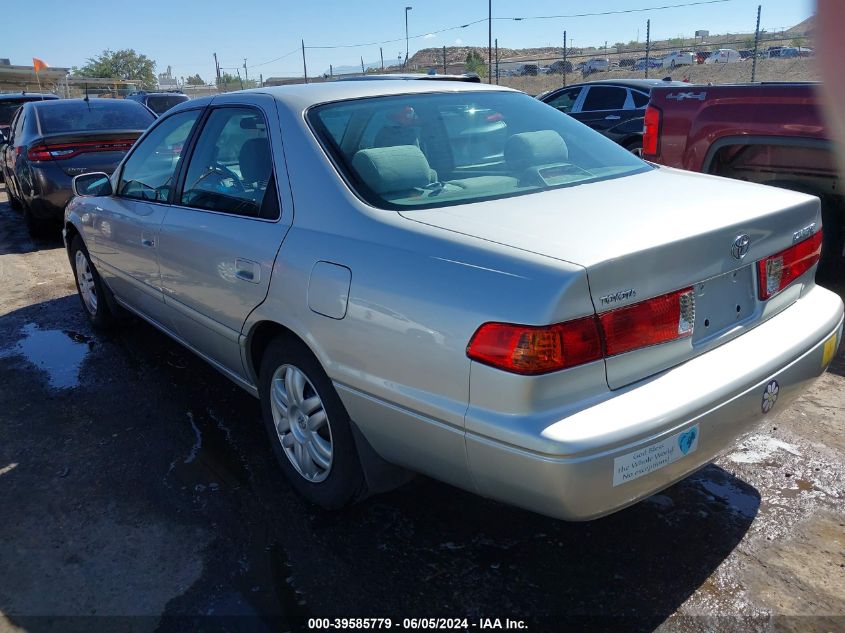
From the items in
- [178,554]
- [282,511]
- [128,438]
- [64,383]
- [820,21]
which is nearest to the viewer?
[820,21]

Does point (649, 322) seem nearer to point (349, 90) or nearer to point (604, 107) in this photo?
point (349, 90)

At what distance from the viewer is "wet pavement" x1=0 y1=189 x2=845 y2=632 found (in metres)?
2.44

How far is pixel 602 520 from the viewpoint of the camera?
2896 millimetres

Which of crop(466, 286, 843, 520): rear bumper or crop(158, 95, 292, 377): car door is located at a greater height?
crop(158, 95, 292, 377): car door

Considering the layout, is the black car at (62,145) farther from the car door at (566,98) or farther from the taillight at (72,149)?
the car door at (566,98)

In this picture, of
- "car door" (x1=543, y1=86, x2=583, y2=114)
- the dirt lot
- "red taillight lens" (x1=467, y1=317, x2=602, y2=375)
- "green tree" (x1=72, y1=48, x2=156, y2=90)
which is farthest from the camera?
"green tree" (x1=72, y1=48, x2=156, y2=90)

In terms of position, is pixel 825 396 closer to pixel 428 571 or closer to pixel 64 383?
pixel 428 571

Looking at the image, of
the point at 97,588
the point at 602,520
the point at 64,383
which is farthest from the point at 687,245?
the point at 64,383

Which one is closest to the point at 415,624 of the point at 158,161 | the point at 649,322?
the point at 649,322

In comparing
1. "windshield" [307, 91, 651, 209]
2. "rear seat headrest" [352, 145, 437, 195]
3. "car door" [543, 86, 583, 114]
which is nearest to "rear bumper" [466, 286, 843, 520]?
"windshield" [307, 91, 651, 209]

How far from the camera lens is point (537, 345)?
79.7 inches

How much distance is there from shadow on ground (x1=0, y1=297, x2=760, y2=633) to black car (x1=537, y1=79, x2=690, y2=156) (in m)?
8.50

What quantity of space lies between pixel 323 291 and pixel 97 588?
134 cm

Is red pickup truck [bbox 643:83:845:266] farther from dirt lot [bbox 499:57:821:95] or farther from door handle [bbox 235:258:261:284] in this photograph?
dirt lot [bbox 499:57:821:95]
